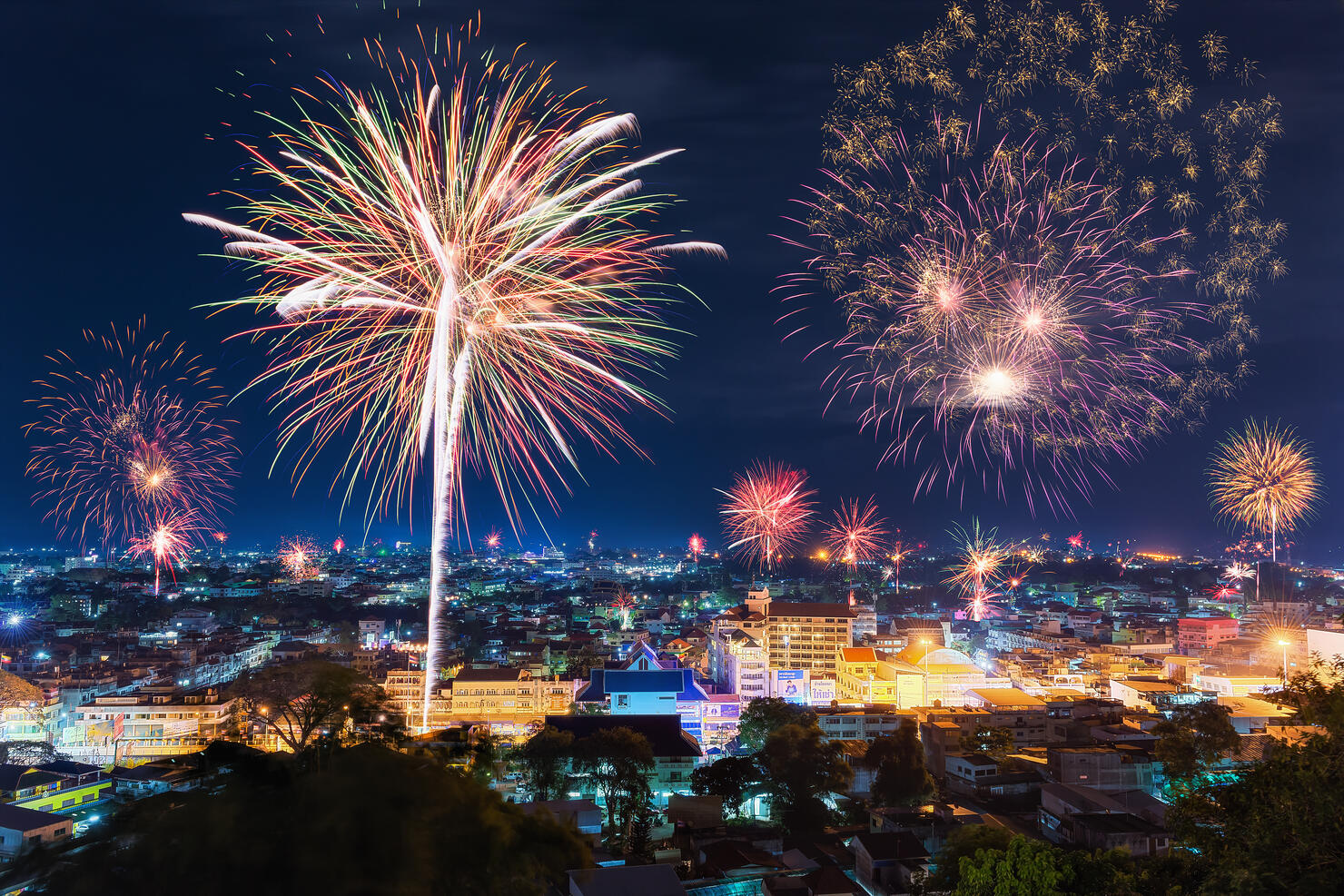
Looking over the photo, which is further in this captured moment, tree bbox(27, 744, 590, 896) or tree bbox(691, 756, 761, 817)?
tree bbox(691, 756, 761, 817)

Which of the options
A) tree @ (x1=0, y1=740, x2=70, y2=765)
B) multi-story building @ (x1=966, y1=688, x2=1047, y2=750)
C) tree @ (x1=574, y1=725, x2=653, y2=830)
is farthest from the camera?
multi-story building @ (x1=966, y1=688, x2=1047, y2=750)

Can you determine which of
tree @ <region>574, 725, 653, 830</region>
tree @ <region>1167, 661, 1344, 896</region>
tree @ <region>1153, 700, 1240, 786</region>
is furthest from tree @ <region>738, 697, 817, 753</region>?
tree @ <region>1167, 661, 1344, 896</region>

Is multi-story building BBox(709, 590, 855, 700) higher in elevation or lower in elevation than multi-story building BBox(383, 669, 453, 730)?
higher

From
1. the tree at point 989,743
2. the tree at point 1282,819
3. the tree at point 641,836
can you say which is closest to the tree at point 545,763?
the tree at point 641,836

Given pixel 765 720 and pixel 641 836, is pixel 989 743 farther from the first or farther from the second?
pixel 641 836

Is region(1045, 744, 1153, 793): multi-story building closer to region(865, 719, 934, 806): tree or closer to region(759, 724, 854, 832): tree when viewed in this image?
region(865, 719, 934, 806): tree

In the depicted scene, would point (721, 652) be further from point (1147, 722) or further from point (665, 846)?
point (665, 846)

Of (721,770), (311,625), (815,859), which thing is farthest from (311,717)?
(311,625)
